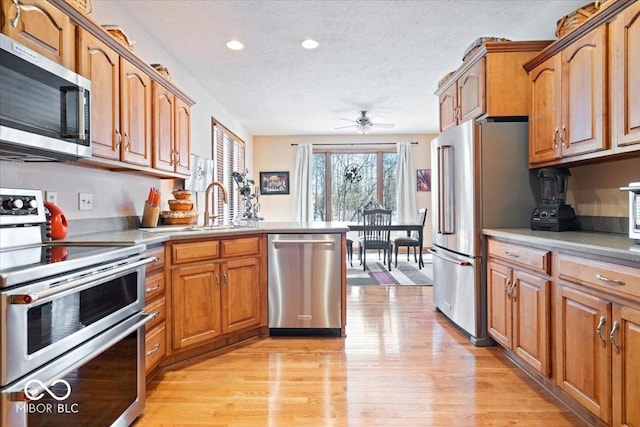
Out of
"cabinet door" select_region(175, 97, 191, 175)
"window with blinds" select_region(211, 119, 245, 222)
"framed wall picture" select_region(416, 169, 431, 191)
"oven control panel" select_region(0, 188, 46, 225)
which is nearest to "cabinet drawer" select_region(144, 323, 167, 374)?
"oven control panel" select_region(0, 188, 46, 225)

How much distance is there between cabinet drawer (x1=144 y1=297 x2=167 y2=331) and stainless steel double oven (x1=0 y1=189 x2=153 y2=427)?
0.87 feet

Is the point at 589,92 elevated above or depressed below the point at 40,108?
above

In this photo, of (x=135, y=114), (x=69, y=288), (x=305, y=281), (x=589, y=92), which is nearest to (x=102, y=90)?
(x=135, y=114)

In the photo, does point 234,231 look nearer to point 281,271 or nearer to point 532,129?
point 281,271

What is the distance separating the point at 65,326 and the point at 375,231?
4822 mm

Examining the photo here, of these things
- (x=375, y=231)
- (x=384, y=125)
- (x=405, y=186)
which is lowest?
(x=375, y=231)

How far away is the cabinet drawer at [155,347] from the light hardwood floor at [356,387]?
0.15m

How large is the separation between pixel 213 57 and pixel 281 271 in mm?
2355

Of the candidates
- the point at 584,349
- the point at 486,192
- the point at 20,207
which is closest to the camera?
the point at 20,207

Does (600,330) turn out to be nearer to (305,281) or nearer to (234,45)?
(305,281)

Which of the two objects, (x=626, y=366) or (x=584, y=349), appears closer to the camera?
(x=626, y=366)

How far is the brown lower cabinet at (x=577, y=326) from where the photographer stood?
144 centimetres

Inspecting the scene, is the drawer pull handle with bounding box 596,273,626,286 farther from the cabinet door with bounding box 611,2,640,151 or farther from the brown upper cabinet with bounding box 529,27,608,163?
the brown upper cabinet with bounding box 529,27,608,163

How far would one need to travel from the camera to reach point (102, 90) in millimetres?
2031
